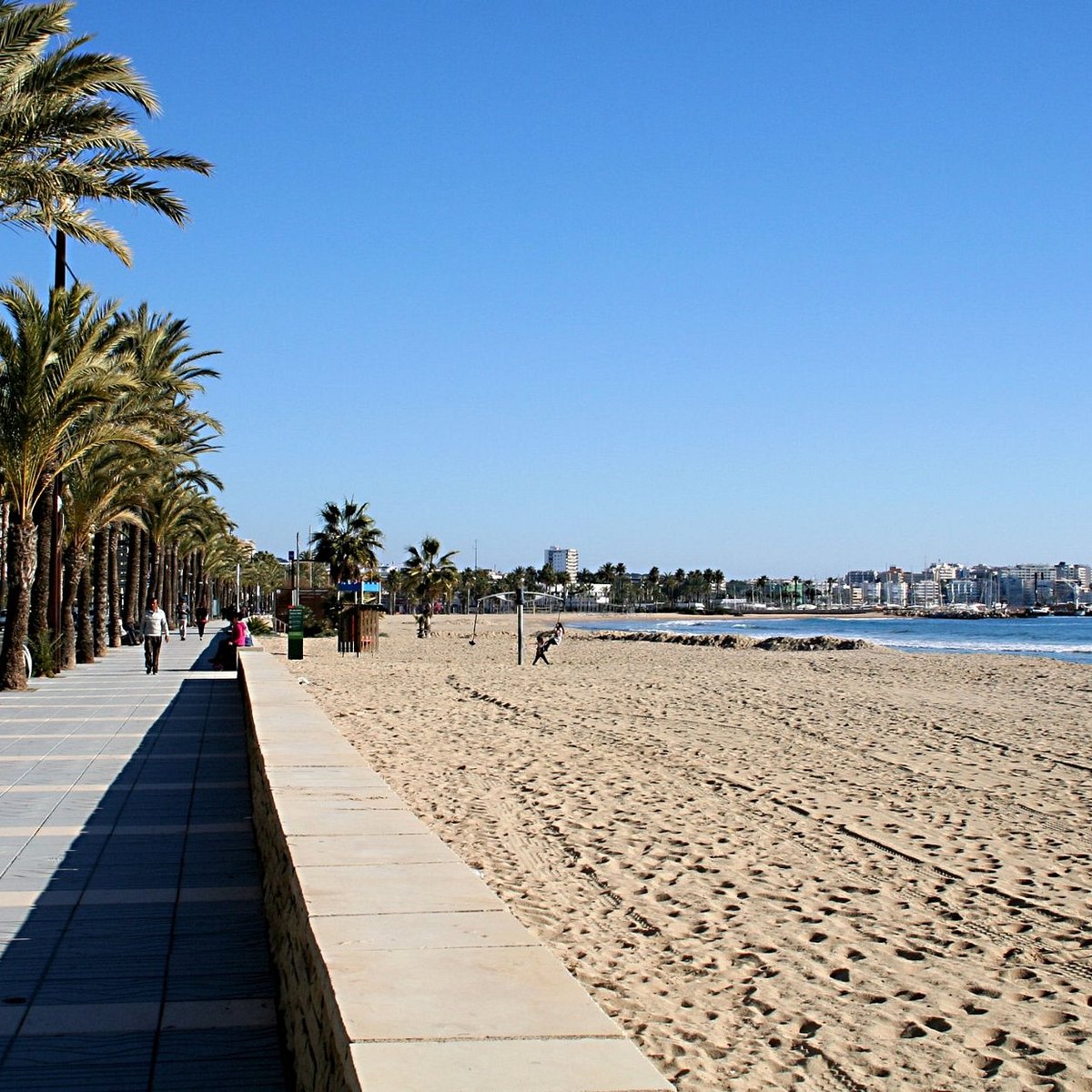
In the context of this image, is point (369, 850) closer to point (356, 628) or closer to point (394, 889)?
point (394, 889)

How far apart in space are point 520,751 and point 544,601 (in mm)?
174099

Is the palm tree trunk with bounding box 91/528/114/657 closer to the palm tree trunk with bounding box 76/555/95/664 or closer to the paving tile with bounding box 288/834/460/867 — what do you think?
the palm tree trunk with bounding box 76/555/95/664

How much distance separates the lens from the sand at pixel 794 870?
4.79 meters

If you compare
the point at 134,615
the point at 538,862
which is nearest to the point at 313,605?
the point at 134,615

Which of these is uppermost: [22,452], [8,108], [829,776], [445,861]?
[8,108]

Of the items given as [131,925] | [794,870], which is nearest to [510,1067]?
[131,925]

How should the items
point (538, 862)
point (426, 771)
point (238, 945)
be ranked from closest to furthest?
point (238, 945)
point (538, 862)
point (426, 771)

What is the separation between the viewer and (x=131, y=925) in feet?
18.3

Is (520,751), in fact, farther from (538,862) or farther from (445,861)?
(445,861)

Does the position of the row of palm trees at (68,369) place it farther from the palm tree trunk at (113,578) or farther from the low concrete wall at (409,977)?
the low concrete wall at (409,977)

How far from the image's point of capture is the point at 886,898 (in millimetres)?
7148

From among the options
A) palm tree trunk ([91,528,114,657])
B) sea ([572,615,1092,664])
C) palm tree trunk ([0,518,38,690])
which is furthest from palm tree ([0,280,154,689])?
sea ([572,615,1092,664])

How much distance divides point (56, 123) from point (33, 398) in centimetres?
475

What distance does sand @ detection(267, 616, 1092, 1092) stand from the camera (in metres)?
4.79
